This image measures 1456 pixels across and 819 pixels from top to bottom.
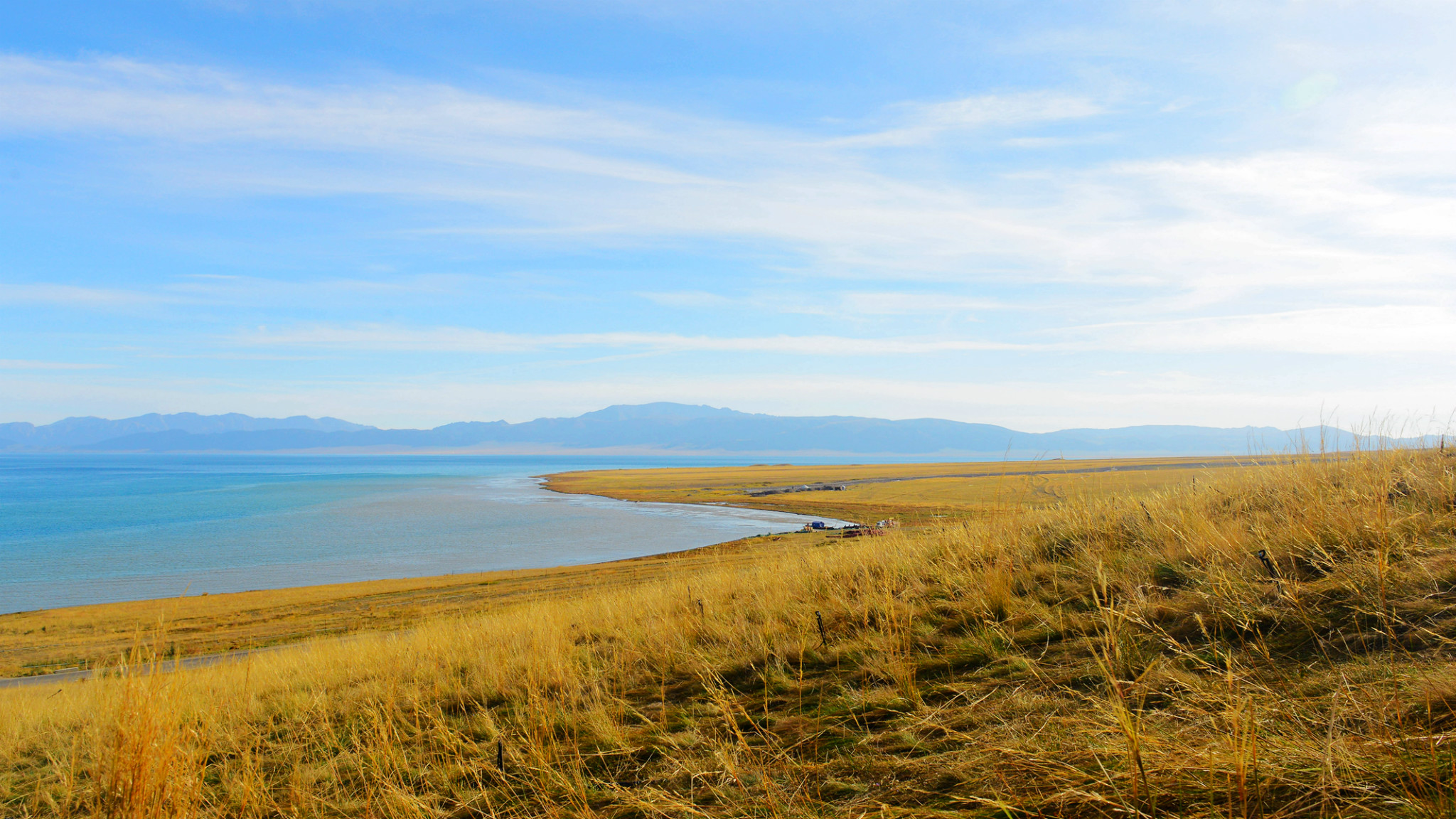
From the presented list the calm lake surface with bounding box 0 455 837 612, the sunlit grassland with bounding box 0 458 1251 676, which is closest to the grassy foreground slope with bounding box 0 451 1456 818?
the sunlit grassland with bounding box 0 458 1251 676

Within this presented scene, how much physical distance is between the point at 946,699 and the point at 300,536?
192 ft

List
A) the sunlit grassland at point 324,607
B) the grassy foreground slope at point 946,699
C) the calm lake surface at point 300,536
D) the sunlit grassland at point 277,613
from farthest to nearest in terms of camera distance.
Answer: the calm lake surface at point 300,536, the sunlit grassland at point 277,613, the sunlit grassland at point 324,607, the grassy foreground slope at point 946,699

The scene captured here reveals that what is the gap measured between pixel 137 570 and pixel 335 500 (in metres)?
51.0

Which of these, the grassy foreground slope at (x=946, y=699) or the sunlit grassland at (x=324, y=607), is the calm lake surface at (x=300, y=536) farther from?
the grassy foreground slope at (x=946, y=699)

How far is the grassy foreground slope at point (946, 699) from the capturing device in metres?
2.67

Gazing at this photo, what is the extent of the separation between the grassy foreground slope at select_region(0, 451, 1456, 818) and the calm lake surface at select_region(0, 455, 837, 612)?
9353 millimetres

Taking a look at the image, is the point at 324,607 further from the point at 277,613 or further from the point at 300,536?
the point at 300,536

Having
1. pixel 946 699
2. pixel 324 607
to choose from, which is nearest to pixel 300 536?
pixel 324 607

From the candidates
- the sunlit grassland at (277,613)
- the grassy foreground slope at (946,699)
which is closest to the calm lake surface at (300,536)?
the sunlit grassland at (277,613)

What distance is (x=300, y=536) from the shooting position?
5206 centimetres

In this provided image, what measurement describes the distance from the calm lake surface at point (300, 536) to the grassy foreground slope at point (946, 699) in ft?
Answer: 30.7

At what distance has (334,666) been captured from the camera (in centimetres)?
890

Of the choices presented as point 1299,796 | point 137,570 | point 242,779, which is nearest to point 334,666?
point 242,779

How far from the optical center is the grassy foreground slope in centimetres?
267
